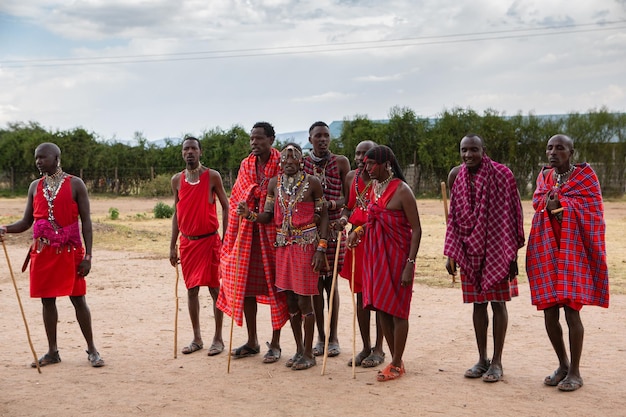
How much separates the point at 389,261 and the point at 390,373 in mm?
841

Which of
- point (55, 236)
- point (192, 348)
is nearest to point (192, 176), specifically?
point (55, 236)

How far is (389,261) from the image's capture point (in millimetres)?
5582

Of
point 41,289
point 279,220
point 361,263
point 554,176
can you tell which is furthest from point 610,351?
point 41,289

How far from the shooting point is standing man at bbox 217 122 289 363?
6.13m

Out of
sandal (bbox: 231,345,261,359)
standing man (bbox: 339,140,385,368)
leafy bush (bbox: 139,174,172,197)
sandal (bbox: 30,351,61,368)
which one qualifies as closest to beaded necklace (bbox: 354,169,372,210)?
standing man (bbox: 339,140,385,368)

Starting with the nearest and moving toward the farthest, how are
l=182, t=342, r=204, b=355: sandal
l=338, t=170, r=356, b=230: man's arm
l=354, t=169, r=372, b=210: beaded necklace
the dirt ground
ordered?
the dirt ground
l=354, t=169, r=372, b=210: beaded necklace
l=338, t=170, r=356, b=230: man's arm
l=182, t=342, r=204, b=355: sandal

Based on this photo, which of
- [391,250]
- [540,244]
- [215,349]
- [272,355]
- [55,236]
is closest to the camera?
[540,244]

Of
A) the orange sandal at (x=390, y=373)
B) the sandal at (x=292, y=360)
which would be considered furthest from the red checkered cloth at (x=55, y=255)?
the orange sandal at (x=390, y=373)

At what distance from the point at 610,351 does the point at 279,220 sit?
3080mm

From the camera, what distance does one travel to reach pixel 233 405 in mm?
5035

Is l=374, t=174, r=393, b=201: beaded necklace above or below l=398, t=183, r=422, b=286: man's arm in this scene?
above

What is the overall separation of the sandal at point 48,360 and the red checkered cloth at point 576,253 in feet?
12.7

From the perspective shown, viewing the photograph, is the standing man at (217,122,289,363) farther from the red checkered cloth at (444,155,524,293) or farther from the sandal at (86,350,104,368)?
the red checkered cloth at (444,155,524,293)

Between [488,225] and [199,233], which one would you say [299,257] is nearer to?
[199,233]
